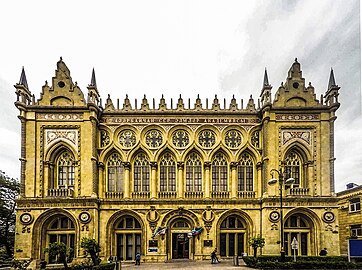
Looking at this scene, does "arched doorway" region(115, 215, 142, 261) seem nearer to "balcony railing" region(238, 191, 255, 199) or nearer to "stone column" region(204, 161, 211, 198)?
"stone column" region(204, 161, 211, 198)

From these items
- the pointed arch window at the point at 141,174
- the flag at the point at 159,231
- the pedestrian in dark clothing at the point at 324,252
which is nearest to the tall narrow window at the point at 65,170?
the pointed arch window at the point at 141,174

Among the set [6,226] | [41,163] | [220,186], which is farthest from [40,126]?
[220,186]

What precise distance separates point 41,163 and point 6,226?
13878mm

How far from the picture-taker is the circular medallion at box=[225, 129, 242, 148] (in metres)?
37.0

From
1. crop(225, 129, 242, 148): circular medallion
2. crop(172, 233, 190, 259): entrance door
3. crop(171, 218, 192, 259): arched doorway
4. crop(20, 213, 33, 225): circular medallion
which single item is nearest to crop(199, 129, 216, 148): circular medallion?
crop(225, 129, 242, 148): circular medallion

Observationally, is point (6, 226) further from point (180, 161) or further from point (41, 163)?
point (180, 161)

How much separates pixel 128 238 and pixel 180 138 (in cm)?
1210

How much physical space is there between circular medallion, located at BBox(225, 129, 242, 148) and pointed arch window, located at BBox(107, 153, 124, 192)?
11.9 m

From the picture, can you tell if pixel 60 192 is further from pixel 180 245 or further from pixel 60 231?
pixel 180 245

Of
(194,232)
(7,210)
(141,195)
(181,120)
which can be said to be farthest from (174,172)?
(7,210)

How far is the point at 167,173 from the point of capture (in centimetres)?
3672

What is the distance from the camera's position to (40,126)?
3559cm

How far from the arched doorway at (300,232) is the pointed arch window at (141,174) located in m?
15.4

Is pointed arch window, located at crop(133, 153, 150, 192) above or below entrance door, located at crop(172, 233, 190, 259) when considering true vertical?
above
